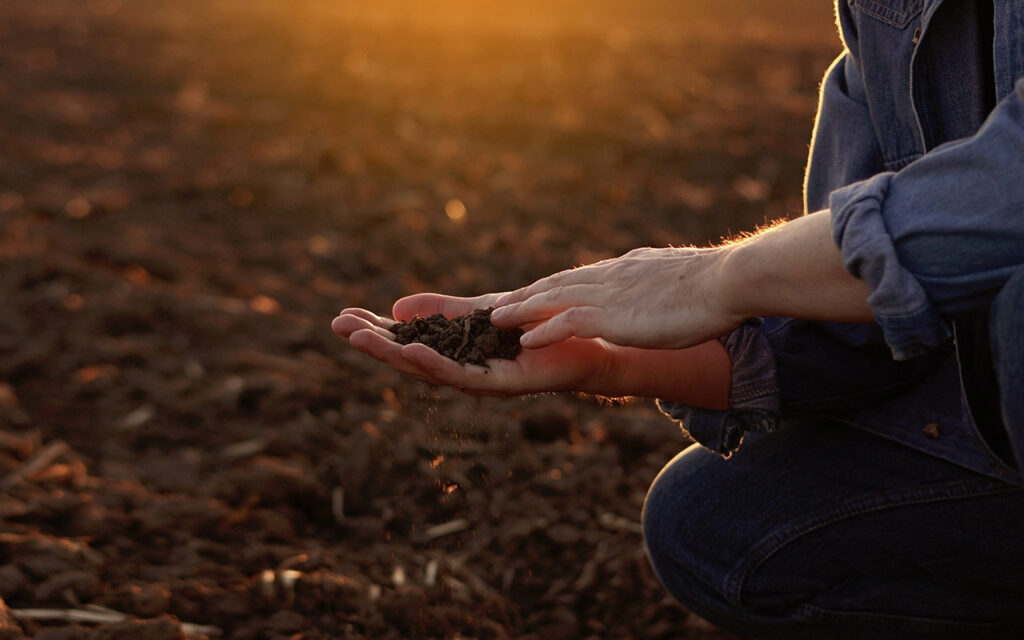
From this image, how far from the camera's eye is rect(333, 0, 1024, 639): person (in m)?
1.26

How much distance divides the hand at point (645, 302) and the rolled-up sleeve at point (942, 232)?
22 cm

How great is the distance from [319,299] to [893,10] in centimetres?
228

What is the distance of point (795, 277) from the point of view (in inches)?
49.4

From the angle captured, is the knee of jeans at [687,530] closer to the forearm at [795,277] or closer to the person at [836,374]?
the person at [836,374]

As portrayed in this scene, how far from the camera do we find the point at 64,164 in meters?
4.49

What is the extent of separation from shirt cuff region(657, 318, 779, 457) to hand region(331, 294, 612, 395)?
20cm

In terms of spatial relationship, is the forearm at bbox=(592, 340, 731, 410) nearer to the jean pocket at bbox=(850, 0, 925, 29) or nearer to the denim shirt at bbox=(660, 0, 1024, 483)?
the denim shirt at bbox=(660, 0, 1024, 483)

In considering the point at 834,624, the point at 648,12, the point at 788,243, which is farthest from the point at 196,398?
the point at 648,12

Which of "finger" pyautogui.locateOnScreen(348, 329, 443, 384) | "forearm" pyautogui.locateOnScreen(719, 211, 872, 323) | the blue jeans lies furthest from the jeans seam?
"finger" pyautogui.locateOnScreen(348, 329, 443, 384)

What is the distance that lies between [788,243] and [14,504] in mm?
1777

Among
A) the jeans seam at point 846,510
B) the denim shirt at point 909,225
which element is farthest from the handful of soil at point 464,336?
the jeans seam at point 846,510

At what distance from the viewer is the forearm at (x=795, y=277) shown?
123 centimetres

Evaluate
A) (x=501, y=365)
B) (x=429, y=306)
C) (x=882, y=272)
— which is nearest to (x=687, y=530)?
(x=501, y=365)

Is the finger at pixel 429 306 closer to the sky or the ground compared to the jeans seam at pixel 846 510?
closer to the sky
